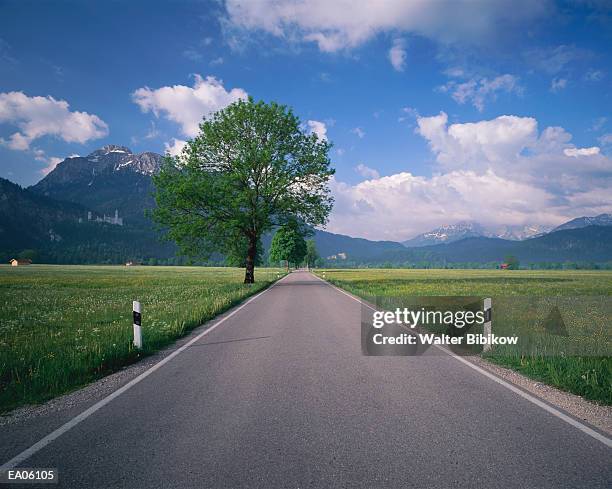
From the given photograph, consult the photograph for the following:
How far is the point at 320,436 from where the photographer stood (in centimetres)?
374

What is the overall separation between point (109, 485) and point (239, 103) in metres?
29.9

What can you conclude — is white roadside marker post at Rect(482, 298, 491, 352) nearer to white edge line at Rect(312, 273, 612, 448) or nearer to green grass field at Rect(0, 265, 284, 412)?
white edge line at Rect(312, 273, 612, 448)

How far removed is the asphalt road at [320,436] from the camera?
3041 mm

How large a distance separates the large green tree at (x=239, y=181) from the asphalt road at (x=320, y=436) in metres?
22.7

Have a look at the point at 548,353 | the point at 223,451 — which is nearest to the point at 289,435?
the point at 223,451

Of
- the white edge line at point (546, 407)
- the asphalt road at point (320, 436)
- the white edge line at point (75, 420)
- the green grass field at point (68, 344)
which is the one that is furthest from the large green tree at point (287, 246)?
the asphalt road at point (320, 436)

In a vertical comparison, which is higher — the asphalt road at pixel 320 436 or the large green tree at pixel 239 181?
the large green tree at pixel 239 181

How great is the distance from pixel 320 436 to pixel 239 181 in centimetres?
2742

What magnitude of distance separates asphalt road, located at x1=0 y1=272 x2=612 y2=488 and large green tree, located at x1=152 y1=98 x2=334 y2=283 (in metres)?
22.7

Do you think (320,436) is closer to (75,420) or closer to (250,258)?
(75,420)

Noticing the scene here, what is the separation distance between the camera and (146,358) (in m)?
7.50

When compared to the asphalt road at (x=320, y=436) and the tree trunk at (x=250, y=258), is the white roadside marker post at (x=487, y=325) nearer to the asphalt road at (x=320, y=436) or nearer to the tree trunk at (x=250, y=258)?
the asphalt road at (x=320, y=436)

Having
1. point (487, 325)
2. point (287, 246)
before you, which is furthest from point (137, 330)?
point (287, 246)

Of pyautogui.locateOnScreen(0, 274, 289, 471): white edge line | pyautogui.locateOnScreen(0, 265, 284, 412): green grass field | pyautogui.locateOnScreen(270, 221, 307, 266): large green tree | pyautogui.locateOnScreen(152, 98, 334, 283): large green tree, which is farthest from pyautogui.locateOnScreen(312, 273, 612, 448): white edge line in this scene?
pyautogui.locateOnScreen(270, 221, 307, 266): large green tree
